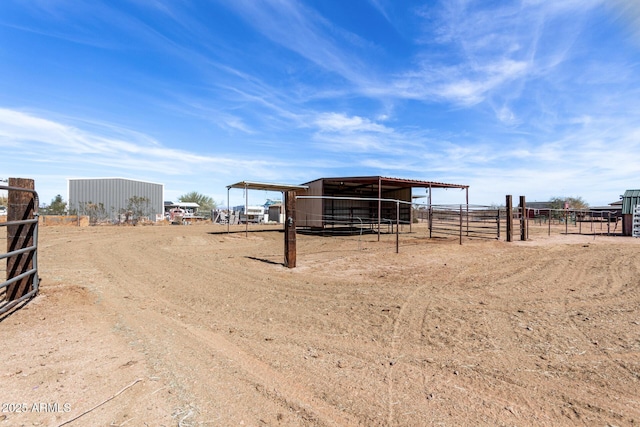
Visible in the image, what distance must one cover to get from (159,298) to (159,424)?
3.58 metres

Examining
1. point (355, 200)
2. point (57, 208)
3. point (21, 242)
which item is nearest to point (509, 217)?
point (355, 200)

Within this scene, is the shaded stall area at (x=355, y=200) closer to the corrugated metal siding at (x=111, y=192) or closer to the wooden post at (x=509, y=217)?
the wooden post at (x=509, y=217)

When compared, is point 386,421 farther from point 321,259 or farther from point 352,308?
point 321,259

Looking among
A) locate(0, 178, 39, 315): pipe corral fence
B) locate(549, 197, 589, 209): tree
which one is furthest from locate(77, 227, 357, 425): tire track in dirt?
locate(549, 197, 589, 209): tree

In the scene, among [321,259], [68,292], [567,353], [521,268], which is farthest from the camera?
[321,259]

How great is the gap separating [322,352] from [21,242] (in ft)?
16.0

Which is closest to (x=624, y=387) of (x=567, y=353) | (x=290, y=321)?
(x=567, y=353)

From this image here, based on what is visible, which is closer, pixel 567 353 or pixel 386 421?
pixel 386 421

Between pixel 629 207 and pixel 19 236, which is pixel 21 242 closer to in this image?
pixel 19 236

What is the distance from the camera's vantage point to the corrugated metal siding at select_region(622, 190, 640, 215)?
57.9ft

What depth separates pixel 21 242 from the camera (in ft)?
15.5

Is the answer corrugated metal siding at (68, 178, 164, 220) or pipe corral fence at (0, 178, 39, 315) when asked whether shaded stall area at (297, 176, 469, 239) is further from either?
corrugated metal siding at (68, 178, 164, 220)

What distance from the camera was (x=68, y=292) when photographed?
5.23 meters

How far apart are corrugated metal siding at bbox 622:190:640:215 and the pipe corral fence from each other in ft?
83.9
